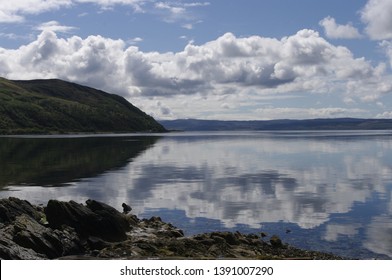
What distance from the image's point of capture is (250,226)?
4512cm

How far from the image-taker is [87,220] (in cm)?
3919

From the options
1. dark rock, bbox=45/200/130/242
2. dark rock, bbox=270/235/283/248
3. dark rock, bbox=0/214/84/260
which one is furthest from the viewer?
dark rock, bbox=45/200/130/242

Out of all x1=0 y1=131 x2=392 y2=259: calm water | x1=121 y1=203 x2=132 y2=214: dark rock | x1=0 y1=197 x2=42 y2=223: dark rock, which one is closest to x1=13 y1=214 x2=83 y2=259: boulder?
x1=0 y1=197 x2=42 y2=223: dark rock

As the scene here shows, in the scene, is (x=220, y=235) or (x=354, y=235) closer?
(x=220, y=235)

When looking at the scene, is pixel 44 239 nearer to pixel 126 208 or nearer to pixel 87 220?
pixel 87 220

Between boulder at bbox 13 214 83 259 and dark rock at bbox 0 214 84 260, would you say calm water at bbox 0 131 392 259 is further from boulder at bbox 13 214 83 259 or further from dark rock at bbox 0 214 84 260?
dark rock at bbox 0 214 84 260

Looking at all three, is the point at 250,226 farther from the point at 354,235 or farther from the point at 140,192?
the point at 140,192

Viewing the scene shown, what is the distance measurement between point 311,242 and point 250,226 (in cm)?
776

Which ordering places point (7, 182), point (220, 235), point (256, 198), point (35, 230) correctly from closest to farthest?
point (35, 230) → point (220, 235) → point (256, 198) → point (7, 182)

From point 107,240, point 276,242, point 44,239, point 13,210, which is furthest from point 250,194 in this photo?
point 44,239

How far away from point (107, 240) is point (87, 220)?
291 centimetres

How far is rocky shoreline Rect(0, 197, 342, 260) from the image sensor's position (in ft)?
106

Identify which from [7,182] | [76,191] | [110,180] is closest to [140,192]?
[76,191]

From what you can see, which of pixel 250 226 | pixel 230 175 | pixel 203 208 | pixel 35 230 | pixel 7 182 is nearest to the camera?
pixel 35 230
